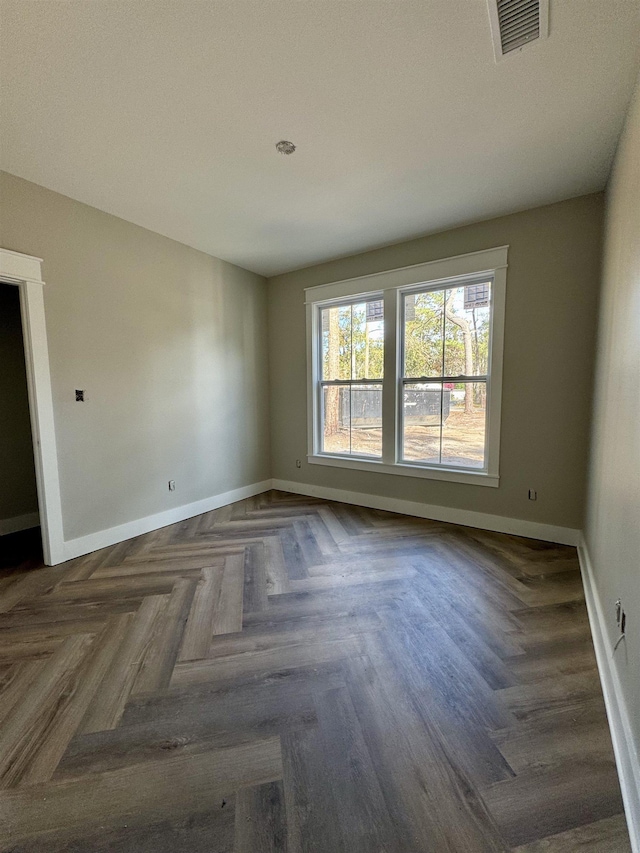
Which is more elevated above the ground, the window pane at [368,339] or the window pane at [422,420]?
the window pane at [368,339]

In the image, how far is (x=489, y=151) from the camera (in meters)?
2.24

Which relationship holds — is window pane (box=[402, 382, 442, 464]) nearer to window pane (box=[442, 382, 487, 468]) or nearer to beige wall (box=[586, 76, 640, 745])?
window pane (box=[442, 382, 487, 468])

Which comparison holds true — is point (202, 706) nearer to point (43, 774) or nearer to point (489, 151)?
point (43, 774)

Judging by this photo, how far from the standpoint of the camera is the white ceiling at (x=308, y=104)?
1.46 m

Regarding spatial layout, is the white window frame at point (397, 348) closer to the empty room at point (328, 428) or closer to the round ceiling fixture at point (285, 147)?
the empty room at point (328, 428)

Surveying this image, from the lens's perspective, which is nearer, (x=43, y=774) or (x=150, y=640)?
(x=43, y=774)

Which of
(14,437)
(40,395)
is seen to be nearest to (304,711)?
(40,395)

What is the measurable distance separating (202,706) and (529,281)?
366 centimetres

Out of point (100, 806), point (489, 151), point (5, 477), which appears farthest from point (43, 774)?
point (489, 151)

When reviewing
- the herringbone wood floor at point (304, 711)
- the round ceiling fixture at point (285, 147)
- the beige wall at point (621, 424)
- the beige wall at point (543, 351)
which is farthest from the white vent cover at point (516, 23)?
the herringbone wood floor at point (304, 711)

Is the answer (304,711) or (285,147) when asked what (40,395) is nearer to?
(285,147)

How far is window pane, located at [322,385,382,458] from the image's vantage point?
4055 millimetres

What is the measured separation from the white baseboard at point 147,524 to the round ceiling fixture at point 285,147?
10.5ft

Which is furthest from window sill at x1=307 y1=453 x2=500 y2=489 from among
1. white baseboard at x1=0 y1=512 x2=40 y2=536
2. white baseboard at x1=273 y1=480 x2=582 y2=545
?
white baseboard at x1=0 y1=512 x2=40 y2=536
